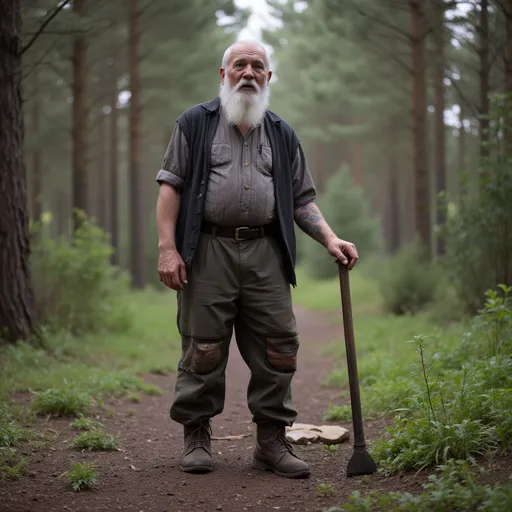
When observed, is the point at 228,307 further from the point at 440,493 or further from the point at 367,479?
the point at 440,493

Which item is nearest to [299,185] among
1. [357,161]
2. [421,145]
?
[421,145]

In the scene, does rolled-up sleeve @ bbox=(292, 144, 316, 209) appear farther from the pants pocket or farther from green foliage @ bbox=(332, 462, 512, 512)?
green foliage @ bbox=(332, 462, 512, 512)

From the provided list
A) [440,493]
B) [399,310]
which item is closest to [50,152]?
[399,310]

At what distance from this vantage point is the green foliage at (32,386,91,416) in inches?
217

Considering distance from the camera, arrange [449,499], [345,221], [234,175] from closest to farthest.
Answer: [449,499]
[234,175]
[345,221]

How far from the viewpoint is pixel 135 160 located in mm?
18594

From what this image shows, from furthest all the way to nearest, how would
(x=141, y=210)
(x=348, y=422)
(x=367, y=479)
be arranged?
(x=141, y=210), (x=348, y=422), (x=367, y=479)

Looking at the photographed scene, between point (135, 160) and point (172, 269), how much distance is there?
15008 millimetres

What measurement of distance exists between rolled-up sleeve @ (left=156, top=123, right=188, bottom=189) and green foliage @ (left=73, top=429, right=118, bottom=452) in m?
1.88

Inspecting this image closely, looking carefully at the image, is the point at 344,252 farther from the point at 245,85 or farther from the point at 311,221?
the point at 245,85

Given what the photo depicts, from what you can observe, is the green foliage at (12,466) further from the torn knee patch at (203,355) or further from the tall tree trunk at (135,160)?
the tall tree trunk at (135,160)

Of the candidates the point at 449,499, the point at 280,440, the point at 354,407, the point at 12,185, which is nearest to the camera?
the point at 449,499

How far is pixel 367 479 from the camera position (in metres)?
3.82

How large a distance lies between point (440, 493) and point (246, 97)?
2485mm
